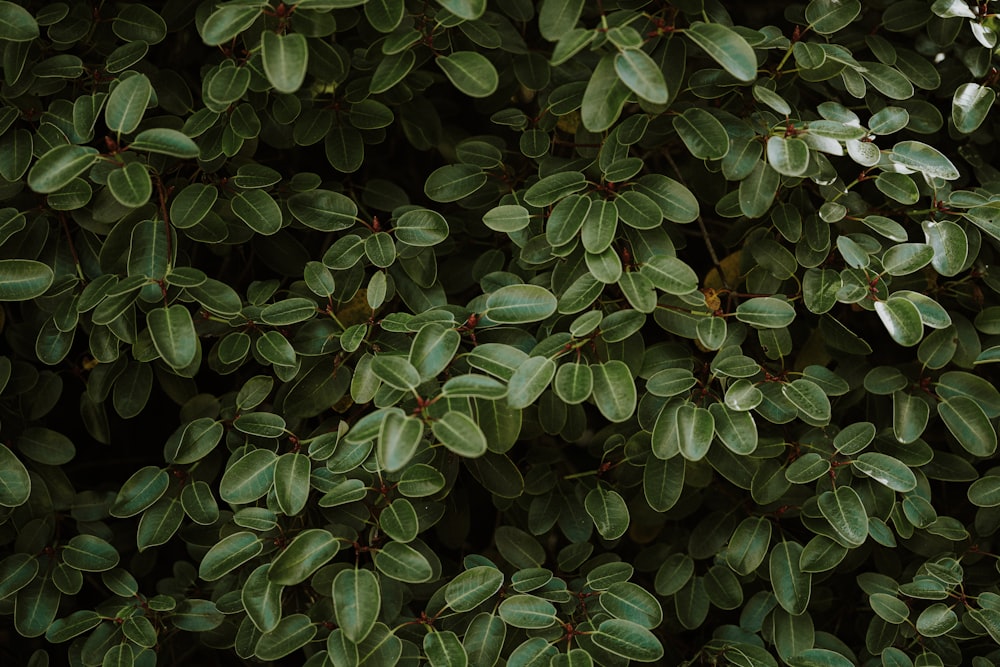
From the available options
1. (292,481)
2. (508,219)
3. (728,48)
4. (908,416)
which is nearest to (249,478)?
(292,481)

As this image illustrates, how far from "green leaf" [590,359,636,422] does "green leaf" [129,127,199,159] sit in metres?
0.61

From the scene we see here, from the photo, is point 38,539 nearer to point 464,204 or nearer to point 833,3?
point 464,204

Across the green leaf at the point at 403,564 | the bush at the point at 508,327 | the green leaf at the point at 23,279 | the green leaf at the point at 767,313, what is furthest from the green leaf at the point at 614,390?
the green leaf at the point at 23,279

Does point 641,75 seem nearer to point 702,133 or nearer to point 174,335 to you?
point 702,133

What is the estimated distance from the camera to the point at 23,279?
1241 mm

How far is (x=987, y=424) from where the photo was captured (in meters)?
1.29

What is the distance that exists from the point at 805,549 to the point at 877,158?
59 centimetres

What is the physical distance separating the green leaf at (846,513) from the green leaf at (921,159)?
19.0 inches

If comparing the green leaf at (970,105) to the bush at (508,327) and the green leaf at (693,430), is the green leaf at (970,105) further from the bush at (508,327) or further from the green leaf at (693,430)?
the green leaf at (693,430)

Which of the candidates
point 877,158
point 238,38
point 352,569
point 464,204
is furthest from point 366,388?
point 877,158

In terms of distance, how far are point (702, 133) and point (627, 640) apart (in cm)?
72

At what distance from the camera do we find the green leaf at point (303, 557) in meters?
1.15

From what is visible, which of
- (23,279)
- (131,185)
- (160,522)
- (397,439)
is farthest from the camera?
(160,522)

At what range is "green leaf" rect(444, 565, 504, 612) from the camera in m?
1.21
